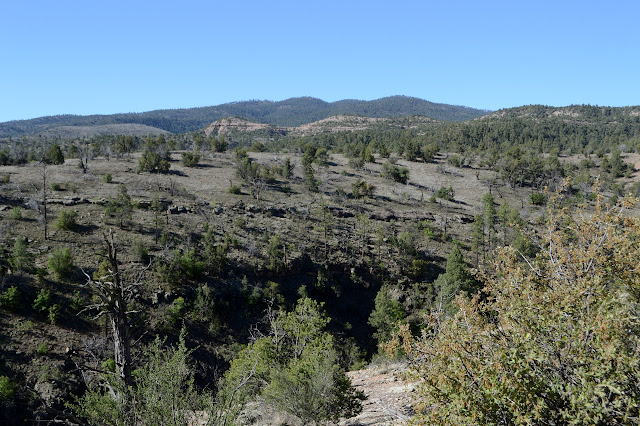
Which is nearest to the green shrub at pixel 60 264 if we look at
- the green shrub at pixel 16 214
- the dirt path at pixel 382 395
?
the green shrub at pixel 16 214

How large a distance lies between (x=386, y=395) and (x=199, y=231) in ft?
105

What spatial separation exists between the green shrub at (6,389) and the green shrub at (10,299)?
22.6 feet

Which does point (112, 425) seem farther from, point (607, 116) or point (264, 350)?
point (607, 116)

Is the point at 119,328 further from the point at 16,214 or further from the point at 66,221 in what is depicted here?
the point at 16,214

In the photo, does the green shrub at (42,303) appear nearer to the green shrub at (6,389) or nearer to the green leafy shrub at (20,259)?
the green leafy shrub at (20,259)

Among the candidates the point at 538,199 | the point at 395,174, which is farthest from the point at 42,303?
the point at 538,199

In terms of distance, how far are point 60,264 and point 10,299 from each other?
436 centimetres

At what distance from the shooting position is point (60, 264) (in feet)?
102

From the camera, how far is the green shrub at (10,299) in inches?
1079

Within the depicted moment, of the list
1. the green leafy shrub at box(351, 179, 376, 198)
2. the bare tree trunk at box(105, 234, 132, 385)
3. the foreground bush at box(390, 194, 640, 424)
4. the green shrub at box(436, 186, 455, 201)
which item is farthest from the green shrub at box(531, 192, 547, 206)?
the bare tree trunk at box(105, 234, 132, 385)

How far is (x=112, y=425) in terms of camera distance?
7.77 metres

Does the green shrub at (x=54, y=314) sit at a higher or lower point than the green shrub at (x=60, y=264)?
lower

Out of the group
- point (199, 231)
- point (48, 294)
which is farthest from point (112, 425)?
point (199, 231)

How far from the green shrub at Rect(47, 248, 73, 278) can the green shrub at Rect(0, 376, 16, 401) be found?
10298 mm
